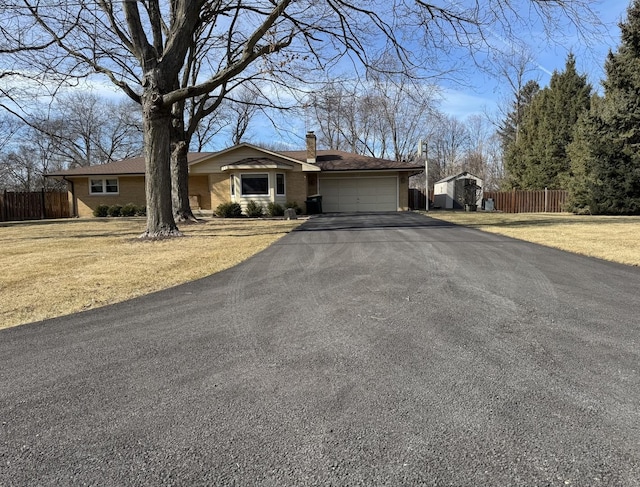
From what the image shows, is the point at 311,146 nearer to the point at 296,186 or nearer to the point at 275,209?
the point at 296,186

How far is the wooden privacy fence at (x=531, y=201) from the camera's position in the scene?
2786 centimetres

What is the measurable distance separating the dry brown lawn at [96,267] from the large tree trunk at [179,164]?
538cm

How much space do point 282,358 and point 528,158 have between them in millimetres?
33849

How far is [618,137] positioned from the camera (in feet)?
74.5

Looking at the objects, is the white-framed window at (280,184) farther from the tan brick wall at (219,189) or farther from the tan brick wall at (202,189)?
the tan brick wall at (202,189)

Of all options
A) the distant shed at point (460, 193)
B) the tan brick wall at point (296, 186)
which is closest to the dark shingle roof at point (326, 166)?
the tan brick wall at point (296, 186)

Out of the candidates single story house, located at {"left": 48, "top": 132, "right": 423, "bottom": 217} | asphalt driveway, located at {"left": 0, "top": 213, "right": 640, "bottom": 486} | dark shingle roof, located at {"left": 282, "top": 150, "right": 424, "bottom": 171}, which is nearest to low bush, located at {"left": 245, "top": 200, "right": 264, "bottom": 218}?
single story house, located at {"left": 48, "top": 132, "right": 423, "bottom": 217}

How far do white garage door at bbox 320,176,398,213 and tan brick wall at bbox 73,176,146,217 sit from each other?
38.0 ft

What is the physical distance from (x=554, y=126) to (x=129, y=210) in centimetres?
2946

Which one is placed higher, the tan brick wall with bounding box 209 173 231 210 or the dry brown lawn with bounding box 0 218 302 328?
the tan brick wall with bounding box 209 173 231 210

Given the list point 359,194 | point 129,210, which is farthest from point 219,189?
point 359,194

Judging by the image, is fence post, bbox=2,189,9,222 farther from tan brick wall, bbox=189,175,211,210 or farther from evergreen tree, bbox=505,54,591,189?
evergreen tree, bbox=505,54,591,189

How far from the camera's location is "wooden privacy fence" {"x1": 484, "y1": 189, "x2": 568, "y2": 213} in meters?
27.9

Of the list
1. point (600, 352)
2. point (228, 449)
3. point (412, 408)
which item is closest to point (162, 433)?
point (228, 449)
